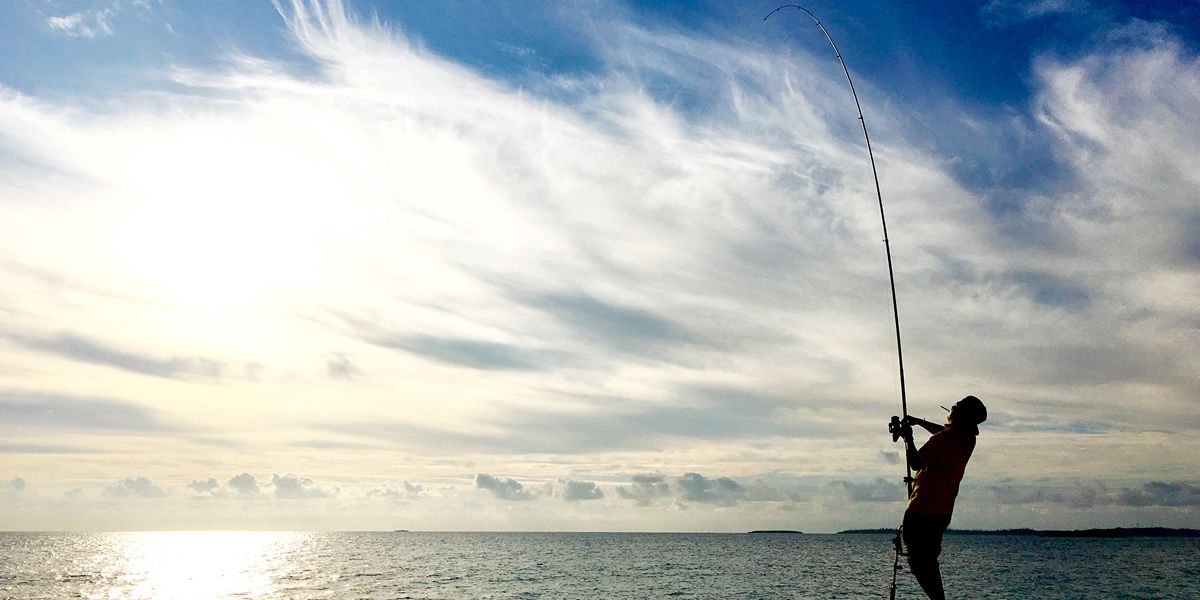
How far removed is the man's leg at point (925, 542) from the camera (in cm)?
811

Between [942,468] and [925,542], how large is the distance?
2.57 ft

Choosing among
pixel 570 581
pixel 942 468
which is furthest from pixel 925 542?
pixel 570 581

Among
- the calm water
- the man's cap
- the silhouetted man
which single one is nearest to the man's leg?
the silhouetted man

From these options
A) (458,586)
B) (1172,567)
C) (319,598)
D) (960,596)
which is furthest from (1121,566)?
(319,598)

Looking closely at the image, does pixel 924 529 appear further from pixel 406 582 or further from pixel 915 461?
pixel 406 582

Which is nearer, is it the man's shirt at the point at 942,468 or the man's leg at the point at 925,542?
the man's shirt at the point at 942,468

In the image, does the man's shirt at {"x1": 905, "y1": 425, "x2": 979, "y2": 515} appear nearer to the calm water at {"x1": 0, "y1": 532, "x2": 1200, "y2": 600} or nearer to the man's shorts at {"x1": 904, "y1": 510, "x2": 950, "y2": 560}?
the man's shorts at {"x1": 904, "y1": 510, "x2": 950, "y2": 560}

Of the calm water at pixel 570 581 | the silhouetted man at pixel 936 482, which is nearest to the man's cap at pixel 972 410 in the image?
the silhouetted man at pixel 936 482

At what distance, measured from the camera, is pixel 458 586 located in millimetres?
55656

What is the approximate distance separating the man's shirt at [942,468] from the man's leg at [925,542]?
0.28 ft

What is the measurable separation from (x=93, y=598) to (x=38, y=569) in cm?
3615

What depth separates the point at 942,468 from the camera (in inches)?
316

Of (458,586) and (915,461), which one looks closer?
(915,461)

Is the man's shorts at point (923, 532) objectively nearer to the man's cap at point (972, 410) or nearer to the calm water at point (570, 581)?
the man's cap at point (972, 410)
